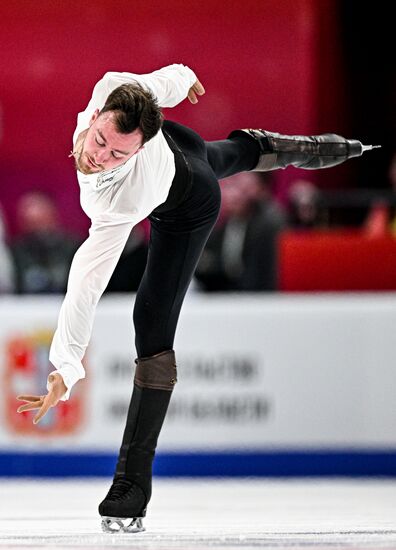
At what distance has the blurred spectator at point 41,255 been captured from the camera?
834 cm

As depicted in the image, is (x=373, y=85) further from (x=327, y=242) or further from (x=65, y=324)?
(x=65, y=324)

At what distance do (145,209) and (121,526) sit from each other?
1109mm

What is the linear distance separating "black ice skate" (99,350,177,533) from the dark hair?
92 cm

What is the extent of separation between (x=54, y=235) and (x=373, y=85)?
4679 mm

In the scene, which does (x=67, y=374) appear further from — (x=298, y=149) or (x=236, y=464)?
(x=236, y=464)

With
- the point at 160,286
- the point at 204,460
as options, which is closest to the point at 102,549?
the point at 160,286

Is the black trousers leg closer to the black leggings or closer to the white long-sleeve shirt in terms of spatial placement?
the black leggings

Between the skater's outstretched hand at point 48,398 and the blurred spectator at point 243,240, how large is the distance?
12.9ft

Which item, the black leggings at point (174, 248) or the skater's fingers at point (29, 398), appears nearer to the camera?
the skater's fingers at point (29, 398)

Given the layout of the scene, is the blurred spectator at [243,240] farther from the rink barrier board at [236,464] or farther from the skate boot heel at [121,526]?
the skate boot heel at [121,526]

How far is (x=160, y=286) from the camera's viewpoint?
4.41 m

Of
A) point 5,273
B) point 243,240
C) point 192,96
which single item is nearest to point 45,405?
point 192,96

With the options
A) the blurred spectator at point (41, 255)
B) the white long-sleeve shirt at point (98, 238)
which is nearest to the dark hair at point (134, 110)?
the white long-sleeve shirt at point (98, 238)

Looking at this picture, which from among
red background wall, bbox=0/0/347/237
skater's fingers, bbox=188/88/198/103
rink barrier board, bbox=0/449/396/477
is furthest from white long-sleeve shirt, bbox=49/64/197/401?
red background wall, bbox=0/0/347/237
